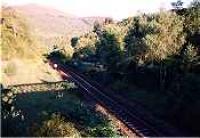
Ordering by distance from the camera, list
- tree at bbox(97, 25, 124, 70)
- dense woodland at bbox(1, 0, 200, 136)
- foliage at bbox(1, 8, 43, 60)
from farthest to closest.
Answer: tree at bbox(97, 25, 124, 70) → dense woodland at bbox(1, 0, 200, 136) → foliage at bbox(1, 8, 43, 60)

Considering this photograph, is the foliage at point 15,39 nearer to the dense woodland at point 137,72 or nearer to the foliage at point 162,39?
the dense woodland at point 137,72

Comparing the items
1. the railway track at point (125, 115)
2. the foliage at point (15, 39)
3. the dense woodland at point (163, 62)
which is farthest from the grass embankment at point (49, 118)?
the dense woodland at point (163, 62)

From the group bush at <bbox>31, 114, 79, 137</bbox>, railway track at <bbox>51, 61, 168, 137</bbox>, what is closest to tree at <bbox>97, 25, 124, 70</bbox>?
railway track at <bbox>51, 61, 168, 137</bbox>

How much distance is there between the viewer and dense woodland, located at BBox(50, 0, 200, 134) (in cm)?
3262

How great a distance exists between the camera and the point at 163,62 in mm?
Result: 44875

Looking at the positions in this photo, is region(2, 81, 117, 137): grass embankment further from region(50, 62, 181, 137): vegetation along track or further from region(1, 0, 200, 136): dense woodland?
region(50, 62, 181, 137): vegetation along track

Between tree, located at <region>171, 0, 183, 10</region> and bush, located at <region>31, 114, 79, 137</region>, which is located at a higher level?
tree, located at <region>171, 0, 183, 10</region>

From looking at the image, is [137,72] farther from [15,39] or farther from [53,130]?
[15,39]

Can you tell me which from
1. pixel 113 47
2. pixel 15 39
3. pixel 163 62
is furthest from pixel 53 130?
pixel 113 47

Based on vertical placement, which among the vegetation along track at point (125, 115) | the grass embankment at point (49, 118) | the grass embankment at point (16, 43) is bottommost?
the vegetation along track at point (125, 115)

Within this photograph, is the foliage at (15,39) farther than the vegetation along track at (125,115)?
No

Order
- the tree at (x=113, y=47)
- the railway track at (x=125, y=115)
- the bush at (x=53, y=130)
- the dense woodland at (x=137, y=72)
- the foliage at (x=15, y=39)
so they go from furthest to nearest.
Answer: the tree at (x=113, y=47) → the railway track at (x=125, y=115) → the dense woodland at (x=137, y=72) → the bush at (x=53, y=130) → the foliage at (x=15, y=39)

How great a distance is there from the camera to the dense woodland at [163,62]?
3262 centimetres

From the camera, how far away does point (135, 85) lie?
167ft
